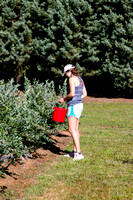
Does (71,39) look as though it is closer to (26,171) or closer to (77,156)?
(77,156)

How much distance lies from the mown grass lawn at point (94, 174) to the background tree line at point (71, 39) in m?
9.83

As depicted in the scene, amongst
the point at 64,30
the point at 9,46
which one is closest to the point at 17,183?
the point at 64,30

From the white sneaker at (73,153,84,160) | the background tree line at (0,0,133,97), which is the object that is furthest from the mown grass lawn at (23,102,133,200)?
the background tree line at (0,0,133,97)

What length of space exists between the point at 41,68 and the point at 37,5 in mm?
4255

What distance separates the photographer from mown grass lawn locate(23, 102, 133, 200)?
4.08 metres

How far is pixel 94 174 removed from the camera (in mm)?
4789

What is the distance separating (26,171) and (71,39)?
14830 mm

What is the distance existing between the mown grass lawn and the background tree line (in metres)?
9.83

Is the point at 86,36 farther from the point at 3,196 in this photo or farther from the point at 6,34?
the point at 3,196

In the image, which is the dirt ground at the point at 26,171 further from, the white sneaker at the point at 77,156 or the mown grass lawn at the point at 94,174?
the white sneaker at the point at 77,156

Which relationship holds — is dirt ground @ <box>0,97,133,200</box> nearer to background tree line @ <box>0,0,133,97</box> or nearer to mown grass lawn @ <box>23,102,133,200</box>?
mown grass lawn @ <box>23,102,133,200</box>

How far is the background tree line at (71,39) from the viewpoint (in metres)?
17.3

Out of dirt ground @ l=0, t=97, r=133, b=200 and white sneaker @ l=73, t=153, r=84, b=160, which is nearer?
dirt ground @ l=0, t=97, r=133, b=200

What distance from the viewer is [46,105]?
22.3ft
